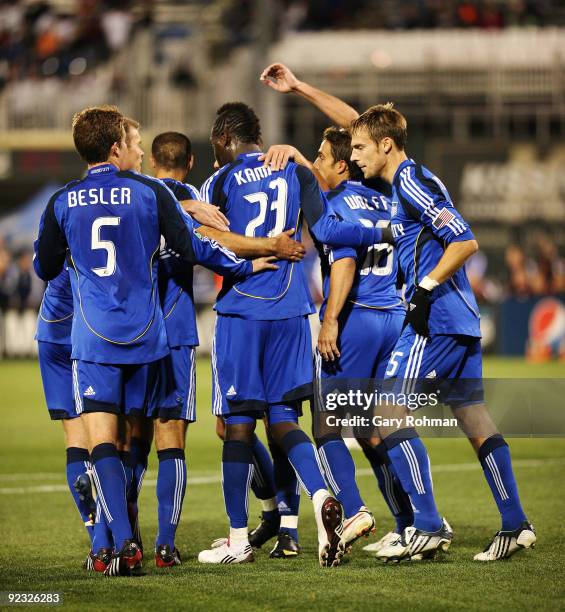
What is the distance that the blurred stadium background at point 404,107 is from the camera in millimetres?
23297

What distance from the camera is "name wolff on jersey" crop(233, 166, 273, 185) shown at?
6.48 metres

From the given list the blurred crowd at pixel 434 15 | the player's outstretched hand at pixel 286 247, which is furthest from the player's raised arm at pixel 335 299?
the blurred crowd at pixel 434 15

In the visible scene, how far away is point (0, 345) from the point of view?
23156mm

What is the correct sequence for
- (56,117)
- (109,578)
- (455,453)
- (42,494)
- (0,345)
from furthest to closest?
(56,117)
(0,345)
(455,453)
(42,494)
(109,578)

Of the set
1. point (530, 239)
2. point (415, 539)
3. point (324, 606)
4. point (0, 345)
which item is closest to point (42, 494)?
point (415, 539)

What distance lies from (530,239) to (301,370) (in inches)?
722

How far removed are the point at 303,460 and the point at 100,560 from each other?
1158 millimetres

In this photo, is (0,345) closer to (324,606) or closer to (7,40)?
(7,40)

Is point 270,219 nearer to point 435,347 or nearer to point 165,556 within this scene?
point 435,347

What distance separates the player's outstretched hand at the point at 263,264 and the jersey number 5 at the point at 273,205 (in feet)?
0.64

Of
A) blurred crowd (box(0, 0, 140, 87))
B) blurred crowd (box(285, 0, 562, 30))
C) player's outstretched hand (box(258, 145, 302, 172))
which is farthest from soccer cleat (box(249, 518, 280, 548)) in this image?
blurred crowd (box(0, 0, 140, 87))

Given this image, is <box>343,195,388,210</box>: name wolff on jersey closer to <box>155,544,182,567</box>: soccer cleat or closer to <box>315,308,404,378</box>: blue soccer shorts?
<box>315,308,404,378</box>: blue soccer shorts

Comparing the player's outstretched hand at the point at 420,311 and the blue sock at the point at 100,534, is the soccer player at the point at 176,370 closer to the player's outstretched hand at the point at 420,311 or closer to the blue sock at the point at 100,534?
the blue sock at the point at 100,534

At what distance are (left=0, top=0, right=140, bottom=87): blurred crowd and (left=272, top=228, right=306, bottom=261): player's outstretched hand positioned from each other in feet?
66.9
